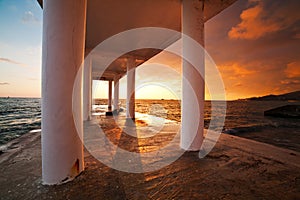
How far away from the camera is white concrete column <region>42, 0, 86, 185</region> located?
6.51 ft

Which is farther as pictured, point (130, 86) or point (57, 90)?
point (130, 86)

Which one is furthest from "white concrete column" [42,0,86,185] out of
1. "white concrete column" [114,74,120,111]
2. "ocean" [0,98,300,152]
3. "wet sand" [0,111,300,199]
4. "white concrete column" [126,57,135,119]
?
"white concrete column" [114,74,120,111]

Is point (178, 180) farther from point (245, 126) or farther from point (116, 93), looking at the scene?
point (116, 93)

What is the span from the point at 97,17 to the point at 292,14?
24.1ft

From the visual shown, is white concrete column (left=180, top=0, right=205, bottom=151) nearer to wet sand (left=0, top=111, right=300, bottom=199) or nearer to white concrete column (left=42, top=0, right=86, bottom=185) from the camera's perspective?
wet sand (left=0, top=111, right=300, bottom=199)

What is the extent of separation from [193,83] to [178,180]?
2196 millimetres

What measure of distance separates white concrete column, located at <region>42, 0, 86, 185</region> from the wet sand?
0.29 metres

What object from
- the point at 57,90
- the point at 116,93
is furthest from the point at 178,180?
the point at 116,93

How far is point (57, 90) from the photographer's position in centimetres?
200

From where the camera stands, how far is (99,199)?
5.54 ft

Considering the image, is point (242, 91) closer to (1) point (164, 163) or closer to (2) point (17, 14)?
(1) point (164, 163)

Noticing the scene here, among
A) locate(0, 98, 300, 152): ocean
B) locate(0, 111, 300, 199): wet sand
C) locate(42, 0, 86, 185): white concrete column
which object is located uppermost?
locate(42, 0, 86, 185): white concrete column

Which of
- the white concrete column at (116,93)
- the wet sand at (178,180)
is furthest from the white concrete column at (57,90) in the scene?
the white concrete column at (116,93)

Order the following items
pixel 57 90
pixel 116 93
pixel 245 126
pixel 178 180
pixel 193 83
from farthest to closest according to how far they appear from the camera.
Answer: pixel 116 93 → pixel 245 126 → pixel 193 83 → pixel 178 180 → pixel 57 90
